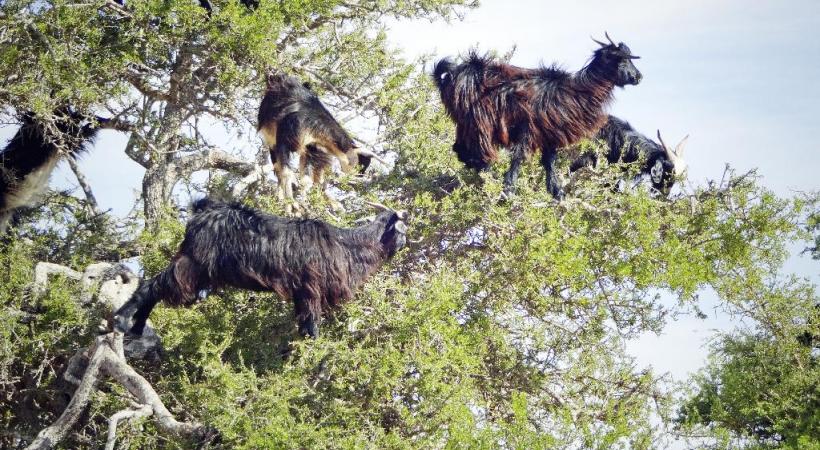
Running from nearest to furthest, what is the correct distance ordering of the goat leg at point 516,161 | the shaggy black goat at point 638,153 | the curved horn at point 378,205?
1. the curved horn at point 378,205
2. the goat leg at point 516,161
3. the shaggy black goat at point 638,153

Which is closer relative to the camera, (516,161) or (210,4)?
(516,161)

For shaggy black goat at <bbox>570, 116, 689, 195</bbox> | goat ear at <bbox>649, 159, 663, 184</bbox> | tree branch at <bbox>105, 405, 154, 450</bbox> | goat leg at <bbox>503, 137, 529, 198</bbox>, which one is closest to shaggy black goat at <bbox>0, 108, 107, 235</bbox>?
tree branch at <bbox>105, 405, 154, 450</bbox>

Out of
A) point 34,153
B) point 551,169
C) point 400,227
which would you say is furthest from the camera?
point 34,153

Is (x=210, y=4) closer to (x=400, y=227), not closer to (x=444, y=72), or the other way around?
(x=444, y=72)

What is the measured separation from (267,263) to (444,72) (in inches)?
96.1

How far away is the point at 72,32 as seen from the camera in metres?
7.73

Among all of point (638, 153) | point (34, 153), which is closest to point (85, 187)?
point (34, 153)

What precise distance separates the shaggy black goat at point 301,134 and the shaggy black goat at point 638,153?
80.4 inches

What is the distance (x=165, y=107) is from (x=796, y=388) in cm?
559

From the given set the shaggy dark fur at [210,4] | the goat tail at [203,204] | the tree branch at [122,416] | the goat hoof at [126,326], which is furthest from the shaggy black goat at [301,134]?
the tree branch at [122,416]

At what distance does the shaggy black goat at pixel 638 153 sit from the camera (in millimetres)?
8648

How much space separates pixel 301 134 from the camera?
320 inches

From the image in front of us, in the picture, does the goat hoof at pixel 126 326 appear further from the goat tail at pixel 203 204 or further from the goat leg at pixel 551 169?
the goat leg at pixel 551 169

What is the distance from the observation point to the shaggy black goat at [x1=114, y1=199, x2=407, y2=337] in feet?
21.6
